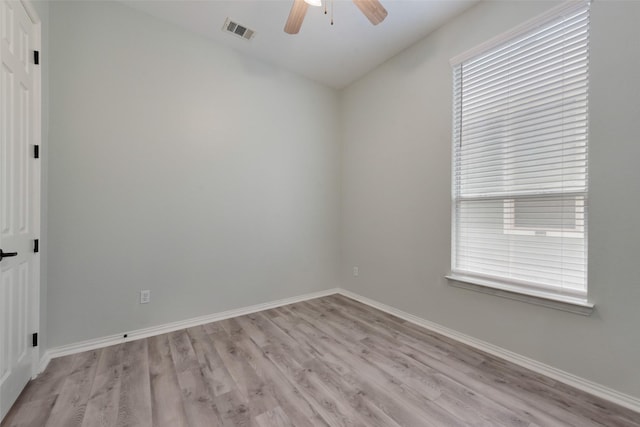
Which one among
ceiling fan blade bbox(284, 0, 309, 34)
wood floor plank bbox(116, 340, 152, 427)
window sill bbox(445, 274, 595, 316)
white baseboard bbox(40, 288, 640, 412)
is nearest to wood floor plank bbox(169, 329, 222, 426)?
wood floor plank bbox(116, 340, 152, 427)

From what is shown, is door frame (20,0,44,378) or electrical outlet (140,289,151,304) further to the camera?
electrical outlet (140,289,151,304)

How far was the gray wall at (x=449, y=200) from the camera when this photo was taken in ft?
5.37

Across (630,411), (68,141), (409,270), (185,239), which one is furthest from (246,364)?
(630,411)

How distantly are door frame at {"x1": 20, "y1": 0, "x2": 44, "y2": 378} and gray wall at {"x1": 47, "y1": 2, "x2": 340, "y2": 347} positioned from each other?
0.28 m

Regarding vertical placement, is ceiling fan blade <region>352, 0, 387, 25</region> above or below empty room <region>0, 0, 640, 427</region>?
above

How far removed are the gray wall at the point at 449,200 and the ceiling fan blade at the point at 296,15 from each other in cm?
153

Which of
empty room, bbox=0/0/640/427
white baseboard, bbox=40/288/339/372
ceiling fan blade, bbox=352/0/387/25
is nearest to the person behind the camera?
empty room, bbox=0/0/640/427

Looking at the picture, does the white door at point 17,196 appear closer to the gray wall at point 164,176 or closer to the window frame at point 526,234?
the gray wall at point 164,176

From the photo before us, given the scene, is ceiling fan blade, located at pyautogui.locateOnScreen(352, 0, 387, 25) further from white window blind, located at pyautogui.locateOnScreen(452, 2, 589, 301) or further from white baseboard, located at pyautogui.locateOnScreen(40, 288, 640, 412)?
white baseboard, located at pyautogui.locateOnScreen(40, 288, 640, 412)

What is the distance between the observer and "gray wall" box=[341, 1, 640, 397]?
164 centimetres

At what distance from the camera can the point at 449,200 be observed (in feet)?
8.40

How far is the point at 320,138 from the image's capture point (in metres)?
3.80

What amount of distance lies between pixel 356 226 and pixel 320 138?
55.1 inches

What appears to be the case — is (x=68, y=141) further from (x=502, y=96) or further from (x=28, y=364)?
(x=502, y=96)
